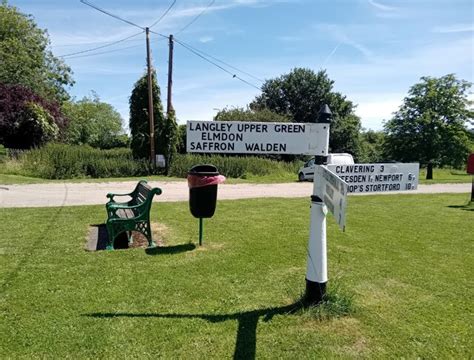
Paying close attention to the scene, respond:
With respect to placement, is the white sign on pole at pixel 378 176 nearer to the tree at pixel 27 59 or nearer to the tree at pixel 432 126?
the tree at pixel 432 126

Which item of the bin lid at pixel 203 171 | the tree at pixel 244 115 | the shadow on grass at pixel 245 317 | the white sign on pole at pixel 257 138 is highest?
the tree at pixel 244 115

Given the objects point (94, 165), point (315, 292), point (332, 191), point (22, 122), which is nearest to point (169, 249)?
point (315, 292)

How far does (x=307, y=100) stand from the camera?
4550 centimetres

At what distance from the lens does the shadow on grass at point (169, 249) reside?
5.55 metres

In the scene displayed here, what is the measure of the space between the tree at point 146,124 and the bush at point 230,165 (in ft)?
2.50

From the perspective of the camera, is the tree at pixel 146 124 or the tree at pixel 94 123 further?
the tree at pixel 94 123

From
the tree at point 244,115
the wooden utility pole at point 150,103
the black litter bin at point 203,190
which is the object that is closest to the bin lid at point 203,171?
the black litter bin at point 203,190

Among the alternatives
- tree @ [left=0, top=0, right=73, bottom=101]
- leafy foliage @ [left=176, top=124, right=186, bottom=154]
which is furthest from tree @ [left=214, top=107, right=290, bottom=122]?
tree @ [left=0, top=0, right=73, bottom=101]

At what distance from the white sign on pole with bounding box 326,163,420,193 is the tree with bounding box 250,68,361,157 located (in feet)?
136

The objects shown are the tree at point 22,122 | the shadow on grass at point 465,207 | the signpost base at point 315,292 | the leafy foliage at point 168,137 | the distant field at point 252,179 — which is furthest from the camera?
the tree at point 22,122

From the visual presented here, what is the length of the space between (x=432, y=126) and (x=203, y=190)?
88.1 ft

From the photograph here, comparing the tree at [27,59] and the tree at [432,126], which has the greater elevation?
the tree at [27,59]

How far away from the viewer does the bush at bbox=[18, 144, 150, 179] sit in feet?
64.8

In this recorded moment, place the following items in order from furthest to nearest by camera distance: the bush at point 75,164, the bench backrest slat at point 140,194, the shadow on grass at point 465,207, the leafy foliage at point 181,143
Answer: the leafy foliage at point 181,143 → the bush at point 75,164 → the shadow on grass at point 465,207 → the bench backrest slat at point 140,194
